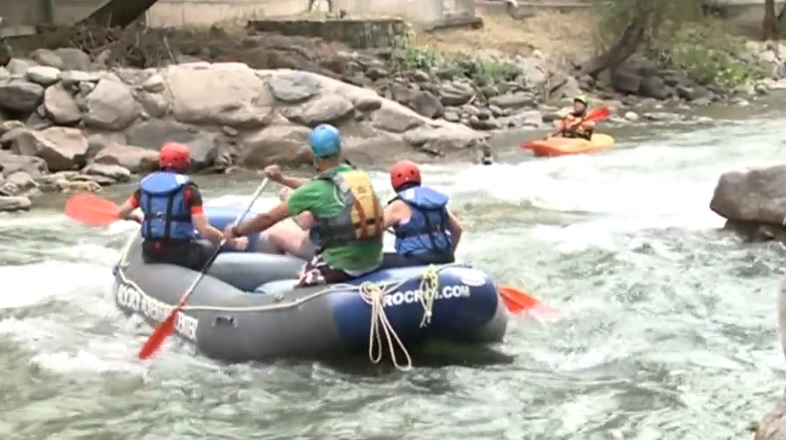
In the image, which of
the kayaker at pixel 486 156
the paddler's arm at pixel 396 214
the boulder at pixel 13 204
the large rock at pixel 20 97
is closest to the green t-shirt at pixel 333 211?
the paddler's arm at pixel 396 214

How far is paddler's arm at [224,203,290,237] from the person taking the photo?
6.03m

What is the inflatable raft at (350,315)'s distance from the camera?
5.84 metres

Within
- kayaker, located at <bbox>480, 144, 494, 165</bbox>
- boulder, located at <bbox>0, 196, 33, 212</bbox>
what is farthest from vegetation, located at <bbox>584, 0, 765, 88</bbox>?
boulder, located at <bbox>0, 196, 33, 212</bbox>

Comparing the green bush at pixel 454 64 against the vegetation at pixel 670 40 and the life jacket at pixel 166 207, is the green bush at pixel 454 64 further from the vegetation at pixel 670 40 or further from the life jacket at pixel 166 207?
the life jacket at pixel 166 207

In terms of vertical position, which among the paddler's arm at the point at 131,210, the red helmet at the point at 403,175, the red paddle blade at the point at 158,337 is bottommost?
the red paddle blade at the point at 158,337

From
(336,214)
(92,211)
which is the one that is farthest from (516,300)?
(92,211)

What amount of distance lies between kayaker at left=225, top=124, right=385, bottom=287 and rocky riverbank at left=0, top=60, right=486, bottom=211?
22.1ft

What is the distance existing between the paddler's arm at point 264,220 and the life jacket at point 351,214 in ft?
0.54

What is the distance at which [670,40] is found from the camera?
71.9ft

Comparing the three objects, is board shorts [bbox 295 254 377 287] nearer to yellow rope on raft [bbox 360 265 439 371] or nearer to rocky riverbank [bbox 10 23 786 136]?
yellow rope on raft [bbox 360 265 439 371]

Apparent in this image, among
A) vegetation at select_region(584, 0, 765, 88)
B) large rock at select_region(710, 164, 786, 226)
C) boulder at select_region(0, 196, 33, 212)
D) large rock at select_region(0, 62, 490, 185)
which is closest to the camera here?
large rock at select_region(710, 164, 786, 226)

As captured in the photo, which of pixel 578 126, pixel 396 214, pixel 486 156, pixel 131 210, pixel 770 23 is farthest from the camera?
pixel 770 23

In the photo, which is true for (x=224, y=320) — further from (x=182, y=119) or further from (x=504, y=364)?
(x=182, y=119)

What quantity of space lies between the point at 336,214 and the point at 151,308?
51.2 inches
